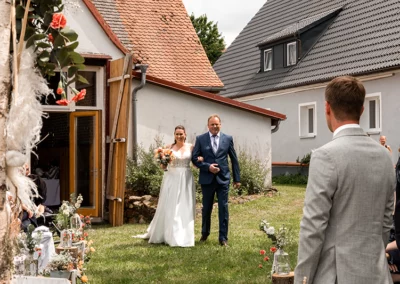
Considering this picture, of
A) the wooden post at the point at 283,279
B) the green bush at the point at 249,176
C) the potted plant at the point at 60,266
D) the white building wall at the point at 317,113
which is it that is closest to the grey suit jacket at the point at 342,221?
the potted plant at the point at 60,266

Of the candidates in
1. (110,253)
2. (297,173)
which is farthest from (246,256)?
(297,173)

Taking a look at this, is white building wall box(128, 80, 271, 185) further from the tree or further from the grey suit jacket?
the tree

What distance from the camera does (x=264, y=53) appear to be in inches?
1201

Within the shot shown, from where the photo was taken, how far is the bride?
458 inches

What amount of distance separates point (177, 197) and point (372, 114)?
1385cm

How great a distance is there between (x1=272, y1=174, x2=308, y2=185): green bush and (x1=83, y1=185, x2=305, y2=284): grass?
31.7 feet

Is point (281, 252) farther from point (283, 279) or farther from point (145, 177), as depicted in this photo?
point (145, 177)

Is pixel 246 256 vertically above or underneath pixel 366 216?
underneath

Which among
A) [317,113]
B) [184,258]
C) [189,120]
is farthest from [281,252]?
[317,113]

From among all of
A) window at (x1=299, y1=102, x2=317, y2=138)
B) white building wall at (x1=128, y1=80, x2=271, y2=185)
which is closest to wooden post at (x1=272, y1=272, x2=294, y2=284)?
white building wall at (x1=128, y1=80, x2=271, y2=185)

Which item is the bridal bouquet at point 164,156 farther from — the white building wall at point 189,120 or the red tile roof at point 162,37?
the red tile roof at point 162,37

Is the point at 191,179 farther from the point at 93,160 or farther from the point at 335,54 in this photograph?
the point at 335,54

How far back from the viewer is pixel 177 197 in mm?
11711

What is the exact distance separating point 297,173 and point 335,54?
4.60 metres
